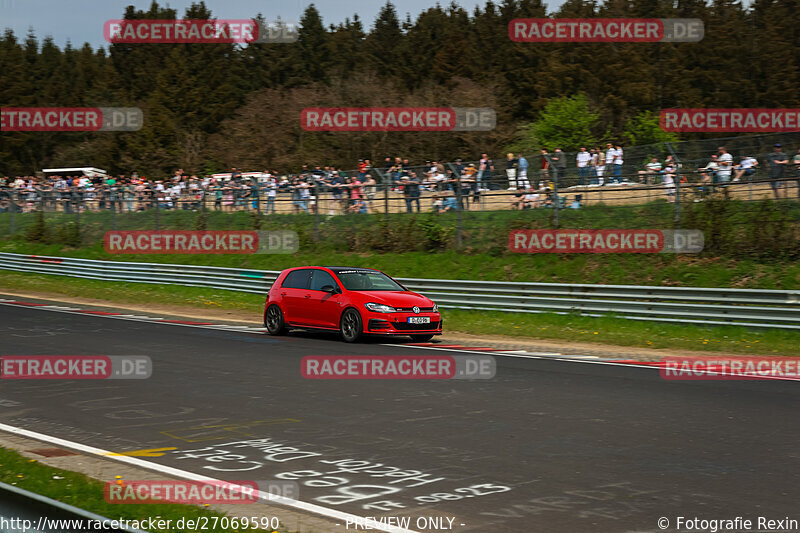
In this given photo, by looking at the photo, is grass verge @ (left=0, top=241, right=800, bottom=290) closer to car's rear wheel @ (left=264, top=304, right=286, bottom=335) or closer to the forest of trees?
car's rear wheel @ (left=264, top=304, right=286, bottom=335)

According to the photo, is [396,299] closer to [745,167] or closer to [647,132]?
[745,167]

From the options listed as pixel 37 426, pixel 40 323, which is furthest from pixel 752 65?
pixel 37 426

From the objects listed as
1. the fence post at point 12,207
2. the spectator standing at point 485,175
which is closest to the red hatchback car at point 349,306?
the spectator standing at point 485,175

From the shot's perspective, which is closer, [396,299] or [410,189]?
[396,299]

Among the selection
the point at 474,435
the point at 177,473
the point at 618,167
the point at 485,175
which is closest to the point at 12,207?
the point at 485,175

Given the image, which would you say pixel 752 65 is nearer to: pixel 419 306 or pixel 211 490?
pixel 419 306

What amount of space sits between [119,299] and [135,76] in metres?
83.8

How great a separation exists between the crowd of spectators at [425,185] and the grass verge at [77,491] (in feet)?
58.7

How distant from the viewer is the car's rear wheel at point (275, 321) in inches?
728

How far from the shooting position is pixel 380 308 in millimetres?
16672

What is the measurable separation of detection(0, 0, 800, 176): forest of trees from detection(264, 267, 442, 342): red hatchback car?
1711 inches

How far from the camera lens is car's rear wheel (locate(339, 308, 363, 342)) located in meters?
16.7

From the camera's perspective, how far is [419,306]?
1698 centimetres

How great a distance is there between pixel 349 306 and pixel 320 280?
1383 millimetres
